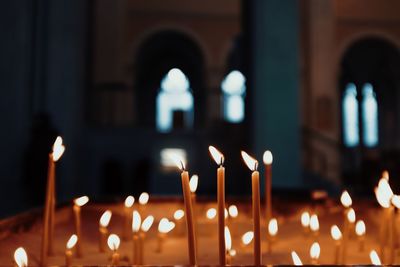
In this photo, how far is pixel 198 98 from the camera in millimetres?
23172

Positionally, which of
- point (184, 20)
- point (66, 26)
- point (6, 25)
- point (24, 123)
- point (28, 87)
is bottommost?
point (24, 123)

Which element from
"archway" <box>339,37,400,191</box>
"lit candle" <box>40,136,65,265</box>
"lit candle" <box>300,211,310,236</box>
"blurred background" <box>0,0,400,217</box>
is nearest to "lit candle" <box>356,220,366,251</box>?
"lit candle" <box>300,211,310,236</box>

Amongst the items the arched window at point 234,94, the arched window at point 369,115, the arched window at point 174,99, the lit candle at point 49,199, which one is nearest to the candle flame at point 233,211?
the lit candle at point 49,199

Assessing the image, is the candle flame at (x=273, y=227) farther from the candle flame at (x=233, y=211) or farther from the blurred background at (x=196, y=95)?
the blurred background at (x=196, y=95)

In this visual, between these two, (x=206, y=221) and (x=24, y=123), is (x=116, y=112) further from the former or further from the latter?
(x=206, y=221)

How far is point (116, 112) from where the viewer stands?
15.1 meters

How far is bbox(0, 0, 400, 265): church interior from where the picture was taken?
23.3 ft

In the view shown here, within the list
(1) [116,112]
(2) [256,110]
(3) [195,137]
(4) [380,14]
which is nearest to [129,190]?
(3) [195,137]

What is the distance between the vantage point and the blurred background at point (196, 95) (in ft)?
23.7

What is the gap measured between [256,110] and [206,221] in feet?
20.2

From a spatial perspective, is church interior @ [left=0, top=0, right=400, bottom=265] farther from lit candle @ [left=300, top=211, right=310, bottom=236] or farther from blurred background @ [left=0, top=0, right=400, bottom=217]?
lit candle @ [left=300, top=211, right=310, bottom=236]

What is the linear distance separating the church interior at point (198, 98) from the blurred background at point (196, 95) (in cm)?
4

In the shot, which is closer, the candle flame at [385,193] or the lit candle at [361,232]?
the candle flame at [385,193]

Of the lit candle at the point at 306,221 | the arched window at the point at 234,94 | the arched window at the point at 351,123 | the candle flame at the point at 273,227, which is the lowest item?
the lit candle at the point at 306,221
